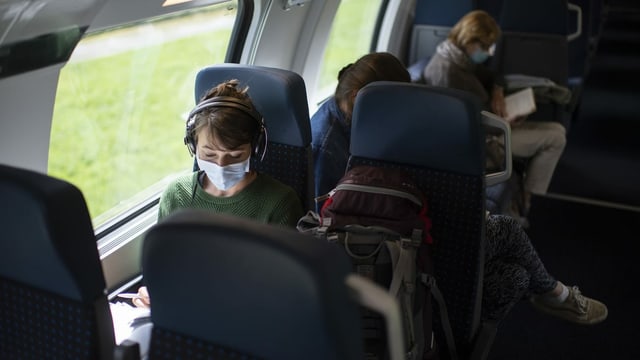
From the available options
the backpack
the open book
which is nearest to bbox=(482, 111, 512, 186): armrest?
the backpack

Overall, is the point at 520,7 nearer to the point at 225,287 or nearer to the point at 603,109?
the point at 603,109

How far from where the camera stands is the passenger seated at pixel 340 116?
8.71ft

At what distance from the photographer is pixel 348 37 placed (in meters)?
5.89

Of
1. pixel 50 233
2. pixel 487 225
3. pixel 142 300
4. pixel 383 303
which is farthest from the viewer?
pixel 487 225

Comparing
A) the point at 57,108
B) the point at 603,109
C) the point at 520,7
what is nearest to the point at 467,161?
the point at 57,108

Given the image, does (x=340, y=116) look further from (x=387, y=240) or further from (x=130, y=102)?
(x=130, y=102)

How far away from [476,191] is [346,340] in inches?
48.0

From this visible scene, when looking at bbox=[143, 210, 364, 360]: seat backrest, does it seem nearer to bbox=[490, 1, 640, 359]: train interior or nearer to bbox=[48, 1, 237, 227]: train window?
bbox=[48, 1, 237, 227]: train window

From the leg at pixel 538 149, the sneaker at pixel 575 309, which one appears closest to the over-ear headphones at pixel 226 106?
the sneaker at pixel 575 309

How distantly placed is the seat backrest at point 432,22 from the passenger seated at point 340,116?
3.05 m

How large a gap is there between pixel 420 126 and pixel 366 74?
0.50 metres

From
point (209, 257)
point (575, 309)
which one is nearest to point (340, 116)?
point (575, 309)

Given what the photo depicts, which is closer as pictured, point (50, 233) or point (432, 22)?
point (50, 233)

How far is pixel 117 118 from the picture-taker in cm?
386
